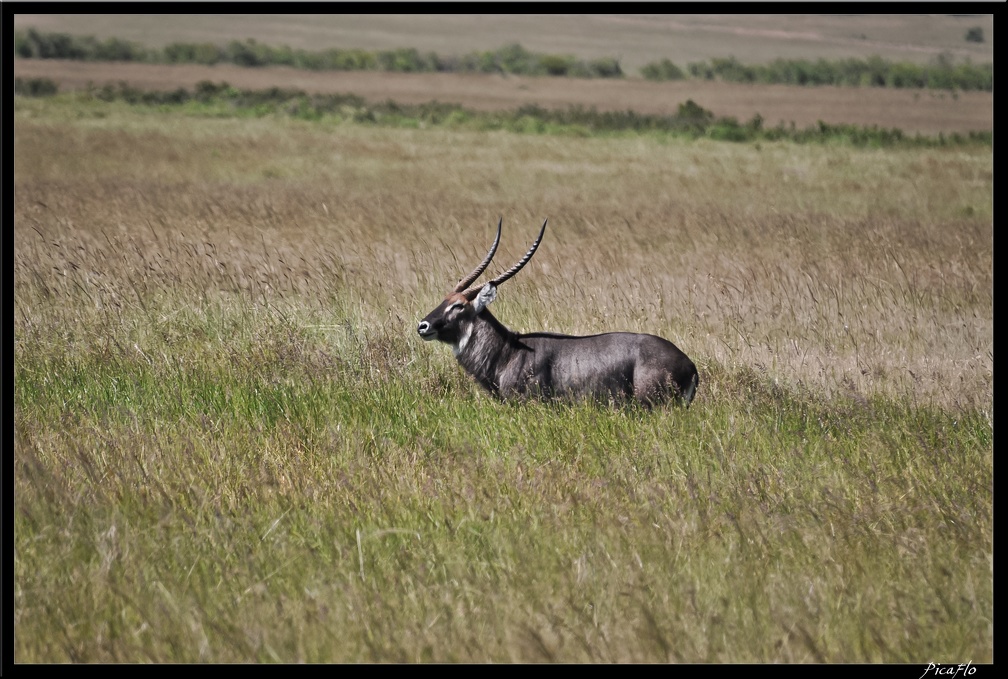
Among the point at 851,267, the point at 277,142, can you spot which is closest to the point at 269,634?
the point at 851,267

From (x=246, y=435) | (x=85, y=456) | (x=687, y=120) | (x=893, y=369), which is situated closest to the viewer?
(x=85, y=456)

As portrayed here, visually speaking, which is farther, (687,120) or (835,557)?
(687,120)

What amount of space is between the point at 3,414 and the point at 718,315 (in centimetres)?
513

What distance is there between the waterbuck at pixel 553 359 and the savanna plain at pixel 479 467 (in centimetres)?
17

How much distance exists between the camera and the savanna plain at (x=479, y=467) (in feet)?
10.4

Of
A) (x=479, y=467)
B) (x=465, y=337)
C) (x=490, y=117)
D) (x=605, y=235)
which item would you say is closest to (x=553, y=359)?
(x=465, y=337)

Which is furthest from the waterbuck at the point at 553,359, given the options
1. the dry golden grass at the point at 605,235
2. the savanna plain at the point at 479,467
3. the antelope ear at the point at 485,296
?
the dry golden grass at the point at 605,235

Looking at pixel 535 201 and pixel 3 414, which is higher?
pixel 3 414

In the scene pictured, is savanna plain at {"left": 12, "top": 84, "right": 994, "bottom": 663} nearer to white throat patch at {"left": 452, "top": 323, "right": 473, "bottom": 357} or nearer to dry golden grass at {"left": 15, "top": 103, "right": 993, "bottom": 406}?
dry golden grass at {"left": 15, "top": 103, "right": 993, "bottom": 406}

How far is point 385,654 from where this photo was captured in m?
3.07

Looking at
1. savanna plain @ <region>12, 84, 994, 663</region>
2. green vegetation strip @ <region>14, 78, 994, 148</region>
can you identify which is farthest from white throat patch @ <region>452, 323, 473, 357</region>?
green vegetation strip @ <region>14, 78, 994, 148</region>

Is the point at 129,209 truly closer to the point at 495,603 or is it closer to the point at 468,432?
the point at 468,432

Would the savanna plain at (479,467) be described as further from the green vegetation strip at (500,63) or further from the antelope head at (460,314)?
the green vegetation strip at (500,63)

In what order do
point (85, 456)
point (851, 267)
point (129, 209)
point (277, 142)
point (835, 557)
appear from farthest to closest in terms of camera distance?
point (277, 142), point (129, 209), point (851, 267), point (85, 456), point (835, 557)
